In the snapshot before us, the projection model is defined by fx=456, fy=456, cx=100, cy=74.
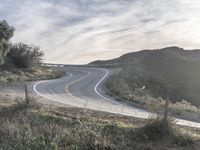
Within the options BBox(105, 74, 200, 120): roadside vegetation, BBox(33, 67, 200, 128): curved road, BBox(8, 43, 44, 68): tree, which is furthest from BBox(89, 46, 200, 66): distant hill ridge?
BBox(105, 74, 200, 120): roadside vegetation

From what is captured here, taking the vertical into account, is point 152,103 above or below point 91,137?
below

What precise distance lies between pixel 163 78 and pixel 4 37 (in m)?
28.7

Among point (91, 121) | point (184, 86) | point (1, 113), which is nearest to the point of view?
point (91, 121)

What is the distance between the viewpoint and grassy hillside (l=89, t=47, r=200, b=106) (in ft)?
177

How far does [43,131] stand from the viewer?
13.2 meters

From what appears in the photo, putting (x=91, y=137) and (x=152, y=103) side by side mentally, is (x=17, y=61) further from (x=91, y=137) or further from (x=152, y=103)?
(x=91, y=137)

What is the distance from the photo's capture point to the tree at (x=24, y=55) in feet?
200

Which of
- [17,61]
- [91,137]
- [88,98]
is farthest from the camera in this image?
[17,61]

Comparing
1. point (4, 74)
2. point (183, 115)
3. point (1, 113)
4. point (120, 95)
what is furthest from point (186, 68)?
point (1, 113)

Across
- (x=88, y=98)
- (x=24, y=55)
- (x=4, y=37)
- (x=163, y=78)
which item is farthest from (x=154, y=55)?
(x=88, y=98)

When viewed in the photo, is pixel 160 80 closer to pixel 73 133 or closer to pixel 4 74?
pixel 4 74

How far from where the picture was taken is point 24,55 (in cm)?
6194

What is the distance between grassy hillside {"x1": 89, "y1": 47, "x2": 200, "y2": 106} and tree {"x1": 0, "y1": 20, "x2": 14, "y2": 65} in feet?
38.5

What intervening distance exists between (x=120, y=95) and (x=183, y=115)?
35.0 feet
